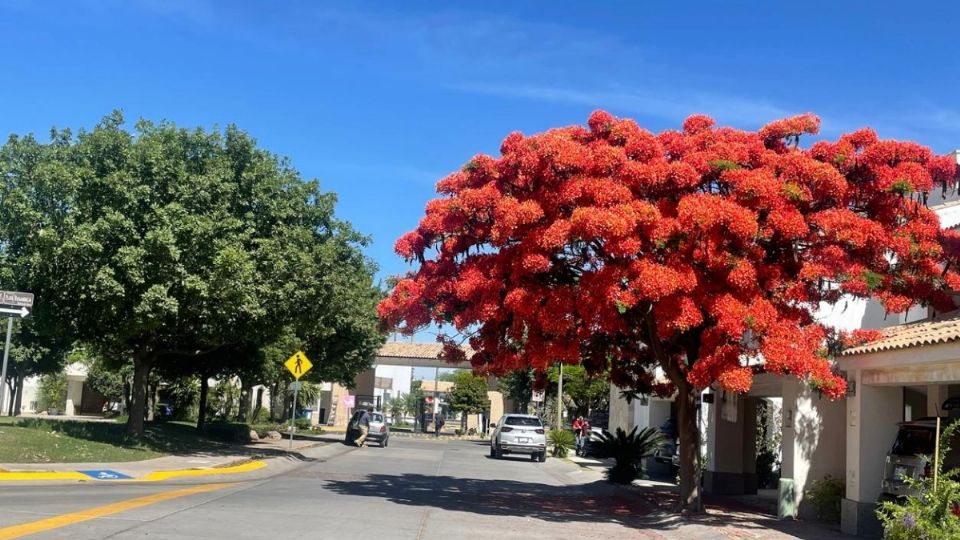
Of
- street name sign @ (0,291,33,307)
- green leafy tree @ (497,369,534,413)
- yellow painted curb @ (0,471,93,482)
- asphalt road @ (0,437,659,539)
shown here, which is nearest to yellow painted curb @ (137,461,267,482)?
asphalt road @ (0,437,659,539)

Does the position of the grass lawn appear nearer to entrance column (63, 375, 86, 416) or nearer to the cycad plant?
the cycad plant

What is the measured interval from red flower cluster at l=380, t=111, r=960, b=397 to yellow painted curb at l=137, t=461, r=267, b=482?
24.7ft

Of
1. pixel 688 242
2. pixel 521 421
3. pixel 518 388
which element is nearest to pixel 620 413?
pixel 521 421

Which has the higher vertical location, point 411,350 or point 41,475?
point 411,350

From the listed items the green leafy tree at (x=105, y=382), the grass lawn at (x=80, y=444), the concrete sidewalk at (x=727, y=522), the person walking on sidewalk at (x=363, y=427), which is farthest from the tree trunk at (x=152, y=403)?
the concrete sidewalk at (x=727, y=522)

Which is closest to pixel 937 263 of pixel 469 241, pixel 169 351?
pixel 469 241

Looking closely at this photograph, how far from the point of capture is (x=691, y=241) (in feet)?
42.1

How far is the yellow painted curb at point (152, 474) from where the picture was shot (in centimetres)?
1647

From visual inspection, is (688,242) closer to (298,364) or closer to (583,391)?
(298,364)

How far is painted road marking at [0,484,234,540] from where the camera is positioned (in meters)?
10.0

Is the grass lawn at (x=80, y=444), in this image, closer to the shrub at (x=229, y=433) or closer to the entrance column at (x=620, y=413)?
the shrub at (x=229, y=433)

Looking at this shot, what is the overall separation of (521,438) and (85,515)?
25541 mm

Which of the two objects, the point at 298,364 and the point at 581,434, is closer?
the point at 298,364

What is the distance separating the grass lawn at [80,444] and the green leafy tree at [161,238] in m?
1.04
